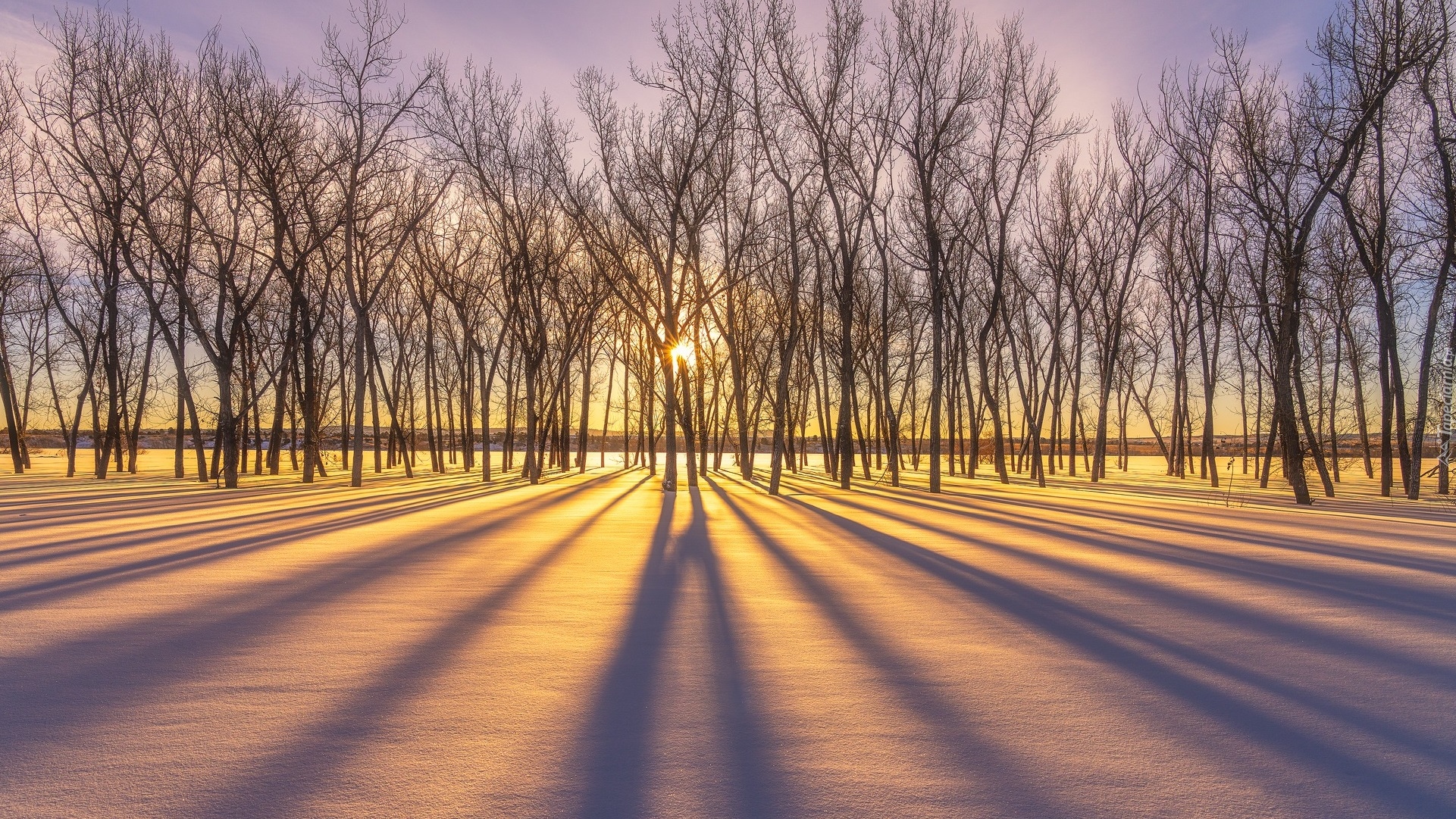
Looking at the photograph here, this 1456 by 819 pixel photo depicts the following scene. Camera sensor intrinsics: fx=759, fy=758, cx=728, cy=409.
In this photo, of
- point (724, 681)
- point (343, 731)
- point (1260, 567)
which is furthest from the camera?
point (1260, 567)

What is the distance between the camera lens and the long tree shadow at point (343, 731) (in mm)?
2205

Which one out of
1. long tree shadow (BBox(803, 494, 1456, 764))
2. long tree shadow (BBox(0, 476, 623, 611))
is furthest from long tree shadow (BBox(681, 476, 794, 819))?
long tree shadow (BBox(0, 476, 623, 611))

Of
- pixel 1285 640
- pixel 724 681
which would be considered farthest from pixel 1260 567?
pixel 724 681

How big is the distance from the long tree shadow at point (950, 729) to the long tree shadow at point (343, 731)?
6.57ft

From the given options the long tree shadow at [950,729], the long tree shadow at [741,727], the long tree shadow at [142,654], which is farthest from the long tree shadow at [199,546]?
the long tree shadow at [950,729]

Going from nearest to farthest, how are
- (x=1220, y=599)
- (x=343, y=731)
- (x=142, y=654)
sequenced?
(x=343, y=731) → (x=142, y=654) → (x=1220, y=599)

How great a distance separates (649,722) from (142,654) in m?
2.63

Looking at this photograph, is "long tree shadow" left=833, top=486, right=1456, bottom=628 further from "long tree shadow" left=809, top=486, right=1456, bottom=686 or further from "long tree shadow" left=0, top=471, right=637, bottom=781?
"long tree shadow" left=0, top=471, right=637, bottom=781

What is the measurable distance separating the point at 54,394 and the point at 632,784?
3998 centimetres

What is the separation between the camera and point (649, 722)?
2.81 m

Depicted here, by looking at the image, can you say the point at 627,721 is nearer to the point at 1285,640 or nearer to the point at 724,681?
the point at 724,681

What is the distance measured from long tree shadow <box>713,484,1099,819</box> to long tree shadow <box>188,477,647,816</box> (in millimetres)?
2004

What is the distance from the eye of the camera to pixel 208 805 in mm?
2170

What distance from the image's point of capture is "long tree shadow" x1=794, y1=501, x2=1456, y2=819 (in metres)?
2.30
